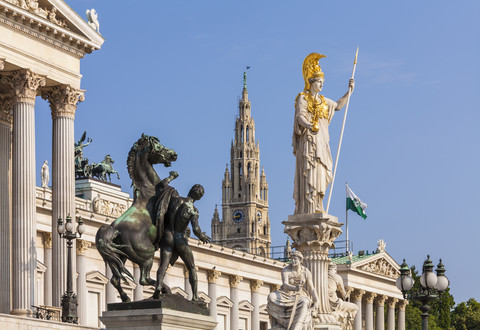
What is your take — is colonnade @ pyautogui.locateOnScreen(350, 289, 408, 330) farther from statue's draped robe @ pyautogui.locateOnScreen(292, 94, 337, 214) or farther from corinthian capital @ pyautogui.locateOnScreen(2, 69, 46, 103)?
statue's draped robe @ pyautogui.locateOnScreen(292, 94, 337, 214)

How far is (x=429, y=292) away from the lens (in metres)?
26.0

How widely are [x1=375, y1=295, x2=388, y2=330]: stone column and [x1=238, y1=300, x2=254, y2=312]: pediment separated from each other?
23738 mm

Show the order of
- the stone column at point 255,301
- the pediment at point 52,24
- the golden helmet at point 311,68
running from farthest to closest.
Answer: the stone column at point 255,301
the pediment at point 52,24
the golden helmet at point 311,68

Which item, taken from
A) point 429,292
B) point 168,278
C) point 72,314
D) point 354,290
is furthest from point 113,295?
point 429,292

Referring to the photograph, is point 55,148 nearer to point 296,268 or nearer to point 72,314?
point 72,314

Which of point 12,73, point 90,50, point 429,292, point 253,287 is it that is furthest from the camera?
point 253,287

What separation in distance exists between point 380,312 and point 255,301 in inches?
965

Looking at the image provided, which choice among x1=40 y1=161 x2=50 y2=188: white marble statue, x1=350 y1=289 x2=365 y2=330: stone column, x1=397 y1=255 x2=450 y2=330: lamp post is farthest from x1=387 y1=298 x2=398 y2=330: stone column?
x1=397 y1=255 x2=450 y2=330: lamp post

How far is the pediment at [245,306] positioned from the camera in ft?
313

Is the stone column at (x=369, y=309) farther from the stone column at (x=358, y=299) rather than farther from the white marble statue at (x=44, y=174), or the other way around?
the white marble statue at (x=44, y=174)

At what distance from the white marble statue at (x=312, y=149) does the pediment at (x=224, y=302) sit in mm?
68048

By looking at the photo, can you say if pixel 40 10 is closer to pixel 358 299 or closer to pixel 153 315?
pixel 153 315

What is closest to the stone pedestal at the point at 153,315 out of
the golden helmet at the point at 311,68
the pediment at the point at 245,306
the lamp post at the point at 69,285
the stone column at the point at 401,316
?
the golden helmet at the point at 311,68

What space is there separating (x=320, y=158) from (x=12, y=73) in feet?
87.9
